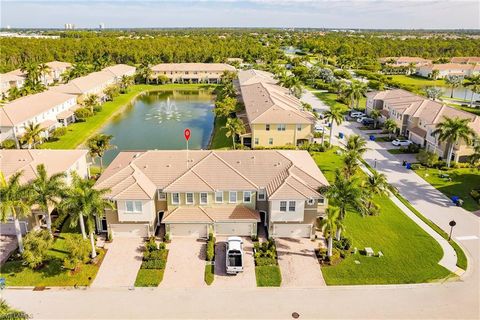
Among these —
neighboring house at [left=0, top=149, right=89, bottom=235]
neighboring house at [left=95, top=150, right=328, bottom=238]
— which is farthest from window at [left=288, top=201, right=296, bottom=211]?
neighboring house at [left=0, top=149, right=89, bottom=235]

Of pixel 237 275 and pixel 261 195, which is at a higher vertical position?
pixel 261 195

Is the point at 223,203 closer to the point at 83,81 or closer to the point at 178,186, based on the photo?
the point at 178,186

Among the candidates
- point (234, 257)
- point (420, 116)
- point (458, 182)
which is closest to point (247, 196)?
point (234, 257)

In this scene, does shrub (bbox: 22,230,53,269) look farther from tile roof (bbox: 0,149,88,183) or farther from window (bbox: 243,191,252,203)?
window (bbox: 243,191,252,203)

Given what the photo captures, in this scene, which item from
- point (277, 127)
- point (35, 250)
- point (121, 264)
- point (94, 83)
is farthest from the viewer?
point (94, 83)

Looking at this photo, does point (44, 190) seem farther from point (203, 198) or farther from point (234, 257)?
point (234, 257)

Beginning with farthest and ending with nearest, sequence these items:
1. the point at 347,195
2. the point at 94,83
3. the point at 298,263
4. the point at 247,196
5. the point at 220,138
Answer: the point at 94,83 → the point at 220,138 → the point at 247,196 → the point at 298,263 → the point at 347,195
